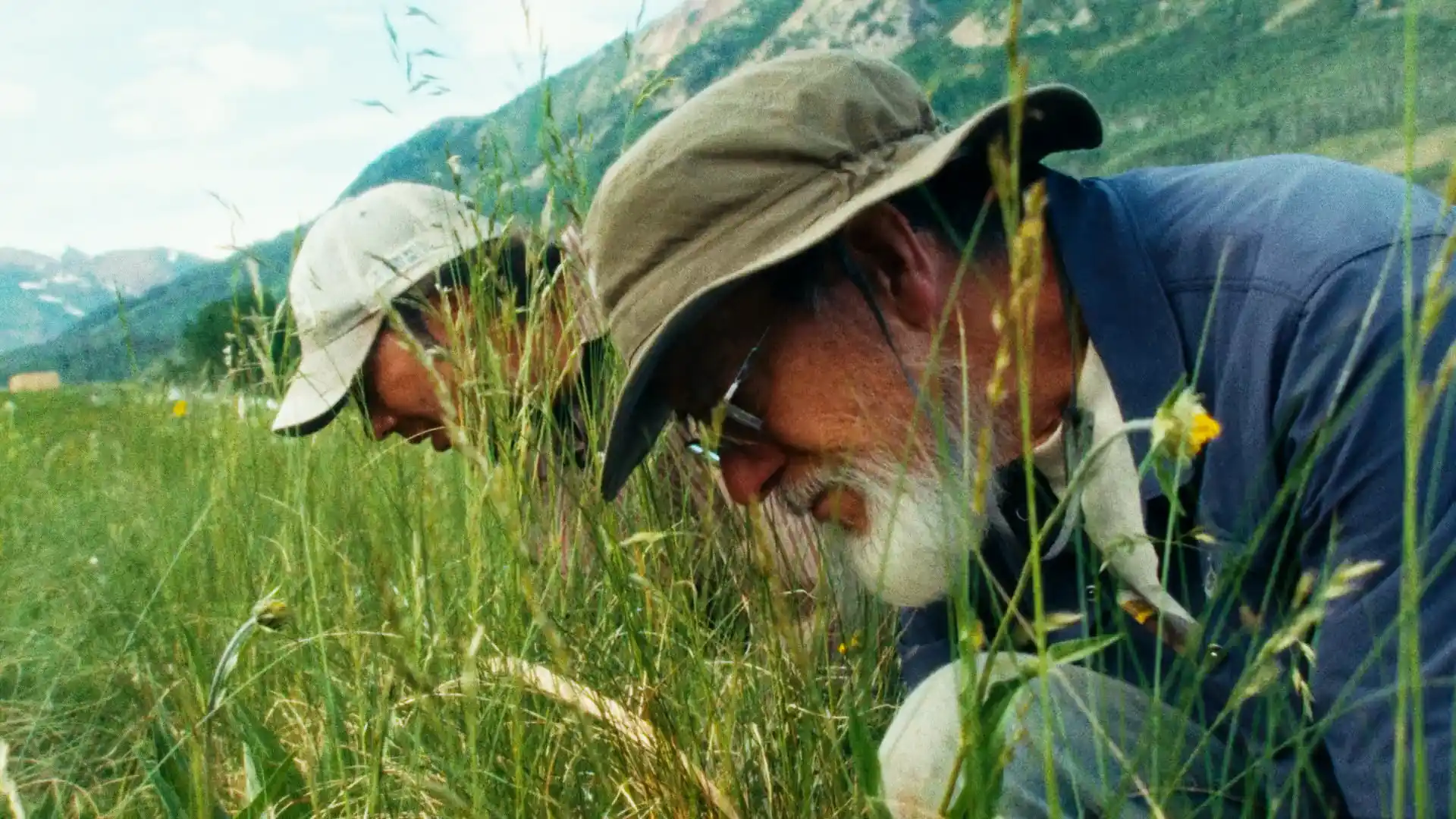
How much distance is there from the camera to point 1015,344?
1371 millimetres

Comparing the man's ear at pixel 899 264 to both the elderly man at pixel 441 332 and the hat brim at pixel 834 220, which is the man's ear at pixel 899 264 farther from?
the elderly man at pixel 441 332

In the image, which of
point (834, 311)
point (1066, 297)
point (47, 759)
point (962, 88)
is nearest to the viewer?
point (1066, 297)

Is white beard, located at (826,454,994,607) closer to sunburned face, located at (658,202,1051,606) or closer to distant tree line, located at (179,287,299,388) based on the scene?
sunburned face, located at (658,202,1051,606)

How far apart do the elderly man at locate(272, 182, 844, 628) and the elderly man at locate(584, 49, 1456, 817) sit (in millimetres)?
163

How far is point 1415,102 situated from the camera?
54 cm

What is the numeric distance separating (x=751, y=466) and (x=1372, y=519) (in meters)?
0.90

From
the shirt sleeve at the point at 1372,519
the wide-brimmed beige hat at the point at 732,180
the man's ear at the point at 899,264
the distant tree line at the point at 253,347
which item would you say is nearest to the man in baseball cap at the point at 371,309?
the distant tree line at the point at 253,347

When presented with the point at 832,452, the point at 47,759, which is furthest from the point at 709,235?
the point at 47,759

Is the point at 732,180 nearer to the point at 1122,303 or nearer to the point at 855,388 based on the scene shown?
the point at 855,388

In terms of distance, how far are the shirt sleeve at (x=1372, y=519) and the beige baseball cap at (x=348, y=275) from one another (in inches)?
81.3

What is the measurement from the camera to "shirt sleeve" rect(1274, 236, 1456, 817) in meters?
1.07

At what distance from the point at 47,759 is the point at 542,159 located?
4.36 ft

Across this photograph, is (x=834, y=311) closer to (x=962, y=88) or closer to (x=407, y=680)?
(x=407, y=680)

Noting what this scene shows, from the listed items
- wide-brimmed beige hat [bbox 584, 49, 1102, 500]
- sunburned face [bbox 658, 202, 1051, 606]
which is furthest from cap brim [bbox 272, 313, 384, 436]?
sunburned face [bbox 658, 202, 1051, 606]
